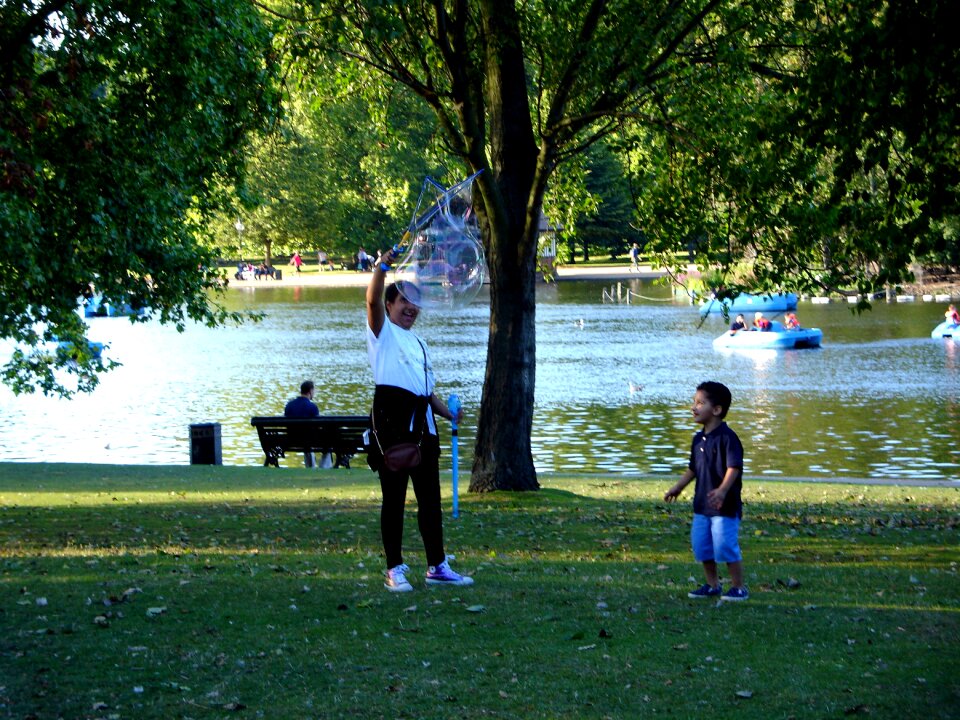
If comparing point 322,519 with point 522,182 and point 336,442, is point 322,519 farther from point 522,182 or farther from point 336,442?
point 336,442

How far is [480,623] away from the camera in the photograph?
296 inches

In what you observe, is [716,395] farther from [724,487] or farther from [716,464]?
[724,487]

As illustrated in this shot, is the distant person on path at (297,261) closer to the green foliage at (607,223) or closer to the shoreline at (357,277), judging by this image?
the shoreline at (357,277)

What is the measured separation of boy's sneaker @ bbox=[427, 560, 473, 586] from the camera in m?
8.48

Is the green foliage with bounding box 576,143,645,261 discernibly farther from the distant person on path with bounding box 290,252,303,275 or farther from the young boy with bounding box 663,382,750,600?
the young boy with bounding box 663,382,750,600

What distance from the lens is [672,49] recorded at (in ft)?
46.6

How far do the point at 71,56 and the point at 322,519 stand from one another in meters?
5.21

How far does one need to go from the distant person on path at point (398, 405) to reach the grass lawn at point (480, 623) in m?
0.44

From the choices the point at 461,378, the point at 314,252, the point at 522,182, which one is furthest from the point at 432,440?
the point at 314,252

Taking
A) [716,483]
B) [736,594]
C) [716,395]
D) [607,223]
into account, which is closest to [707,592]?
[736,594]

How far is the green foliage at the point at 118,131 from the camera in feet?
34.9

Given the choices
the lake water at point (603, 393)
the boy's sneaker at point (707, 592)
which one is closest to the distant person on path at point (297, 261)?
the lake water at point (603, 393)

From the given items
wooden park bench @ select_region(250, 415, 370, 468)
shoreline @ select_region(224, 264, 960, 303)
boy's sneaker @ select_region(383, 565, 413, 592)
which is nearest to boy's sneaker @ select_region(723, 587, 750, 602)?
boy's sneaker @ select_region(383, 565, 413, 592)

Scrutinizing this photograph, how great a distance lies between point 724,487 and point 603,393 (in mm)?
27469
